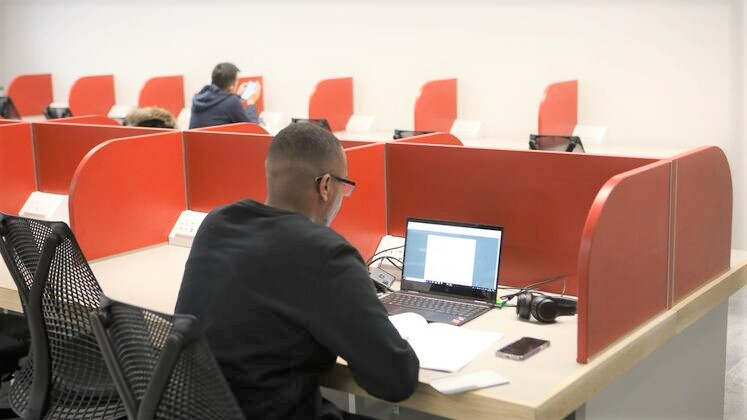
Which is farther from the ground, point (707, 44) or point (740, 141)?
point (707, 44)

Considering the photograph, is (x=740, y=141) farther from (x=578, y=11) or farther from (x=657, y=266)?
(x=657, y=266)

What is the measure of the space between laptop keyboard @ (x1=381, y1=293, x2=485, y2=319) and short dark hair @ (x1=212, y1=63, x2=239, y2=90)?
3.57 m

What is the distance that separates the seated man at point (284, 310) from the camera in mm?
1765

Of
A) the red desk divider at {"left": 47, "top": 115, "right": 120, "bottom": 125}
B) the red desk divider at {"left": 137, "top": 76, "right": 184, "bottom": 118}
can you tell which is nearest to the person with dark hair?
the red desk divider at {"left": 47, "top": 115, "right": 120, "bottom": 125}

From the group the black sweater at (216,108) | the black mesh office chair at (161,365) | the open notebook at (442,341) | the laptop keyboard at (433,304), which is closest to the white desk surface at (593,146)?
the black sweater at (216,108)

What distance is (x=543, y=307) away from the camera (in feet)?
7.45

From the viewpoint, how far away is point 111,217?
10.4ft

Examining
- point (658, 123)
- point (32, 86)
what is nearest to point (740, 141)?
point (658, 123)

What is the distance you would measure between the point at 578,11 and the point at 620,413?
384 centimetres


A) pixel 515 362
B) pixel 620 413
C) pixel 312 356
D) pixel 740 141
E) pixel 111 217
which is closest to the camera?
pixel 312 356

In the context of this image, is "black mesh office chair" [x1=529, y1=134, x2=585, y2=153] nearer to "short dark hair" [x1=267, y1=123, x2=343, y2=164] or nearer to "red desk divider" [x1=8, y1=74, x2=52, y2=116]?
"short dark hair" [x1=267, y1=123, x2=343, y2=164]

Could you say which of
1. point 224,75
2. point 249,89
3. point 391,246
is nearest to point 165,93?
point 249,89

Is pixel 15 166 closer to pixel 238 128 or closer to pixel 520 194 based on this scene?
pixel 238 128

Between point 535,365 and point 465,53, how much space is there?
4.45 meters
